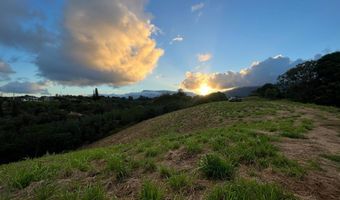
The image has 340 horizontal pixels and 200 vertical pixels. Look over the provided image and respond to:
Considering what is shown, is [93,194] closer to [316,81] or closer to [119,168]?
[119,168]

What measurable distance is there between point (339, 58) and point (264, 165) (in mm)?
59504

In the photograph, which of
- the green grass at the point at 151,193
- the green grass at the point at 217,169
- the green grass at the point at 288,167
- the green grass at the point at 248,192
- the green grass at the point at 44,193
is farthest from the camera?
the green grass at the point at 288,167

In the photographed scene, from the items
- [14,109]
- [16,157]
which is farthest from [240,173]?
[14,109]

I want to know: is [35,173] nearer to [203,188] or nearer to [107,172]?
[107,172]

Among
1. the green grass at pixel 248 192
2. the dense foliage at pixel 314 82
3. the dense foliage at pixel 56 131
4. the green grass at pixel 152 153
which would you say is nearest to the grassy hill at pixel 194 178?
the green grass at pixel 248 192

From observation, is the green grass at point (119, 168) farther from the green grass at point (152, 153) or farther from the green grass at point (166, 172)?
the green grass at point (152, 153)

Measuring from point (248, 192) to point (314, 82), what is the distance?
213 feet

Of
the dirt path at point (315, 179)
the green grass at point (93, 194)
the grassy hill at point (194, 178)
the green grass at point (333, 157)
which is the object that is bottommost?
the green grass at point (333, 157)

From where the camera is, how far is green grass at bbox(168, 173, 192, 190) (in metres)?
4.30

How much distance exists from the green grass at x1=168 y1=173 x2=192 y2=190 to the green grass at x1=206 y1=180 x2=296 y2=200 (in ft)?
1.61

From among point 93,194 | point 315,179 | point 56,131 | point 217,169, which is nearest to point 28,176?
point 93,194

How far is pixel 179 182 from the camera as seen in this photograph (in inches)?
172

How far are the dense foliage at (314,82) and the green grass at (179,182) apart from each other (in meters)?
53.8

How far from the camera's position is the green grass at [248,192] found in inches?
146
